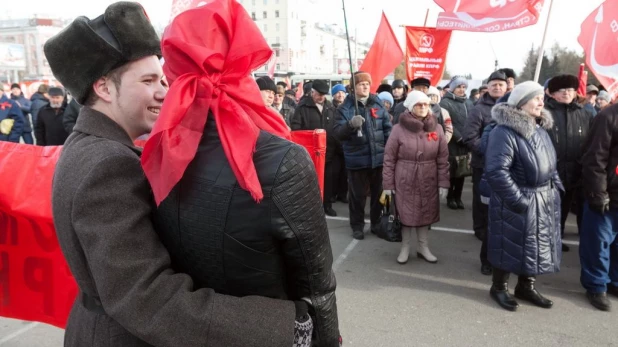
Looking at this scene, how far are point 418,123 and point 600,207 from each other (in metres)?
1.68

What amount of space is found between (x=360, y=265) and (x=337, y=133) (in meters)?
1.63

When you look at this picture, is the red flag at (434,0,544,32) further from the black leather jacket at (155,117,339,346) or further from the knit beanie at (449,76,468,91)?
the black leather jacket at (155,117,339,346)

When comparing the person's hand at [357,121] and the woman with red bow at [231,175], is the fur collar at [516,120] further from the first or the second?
the woman with red bow at [231,175]

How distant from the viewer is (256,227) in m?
0.99

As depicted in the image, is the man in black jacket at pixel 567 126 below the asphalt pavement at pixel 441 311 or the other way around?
the other way around

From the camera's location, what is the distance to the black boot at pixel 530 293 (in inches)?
142

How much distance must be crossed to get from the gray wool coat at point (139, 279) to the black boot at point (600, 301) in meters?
3.50

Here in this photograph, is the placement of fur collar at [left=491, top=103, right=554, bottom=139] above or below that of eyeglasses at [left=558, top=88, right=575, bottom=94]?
below

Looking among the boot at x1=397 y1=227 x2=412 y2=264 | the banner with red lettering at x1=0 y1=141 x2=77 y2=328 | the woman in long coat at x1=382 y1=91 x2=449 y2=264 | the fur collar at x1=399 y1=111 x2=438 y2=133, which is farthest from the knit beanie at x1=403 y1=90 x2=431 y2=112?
the banner with red lettering at x1=0 y1=141 x2=77 y2=328

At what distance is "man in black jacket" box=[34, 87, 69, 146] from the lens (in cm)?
705

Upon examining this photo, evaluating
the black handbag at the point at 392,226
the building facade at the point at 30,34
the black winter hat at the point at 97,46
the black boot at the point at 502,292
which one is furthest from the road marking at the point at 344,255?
the building facade at the point at 30,34

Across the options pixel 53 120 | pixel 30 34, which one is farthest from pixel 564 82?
pixel 30 34

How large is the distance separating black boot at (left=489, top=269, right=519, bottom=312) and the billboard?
60.6 m

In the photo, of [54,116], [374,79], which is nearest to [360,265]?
[374,79]
